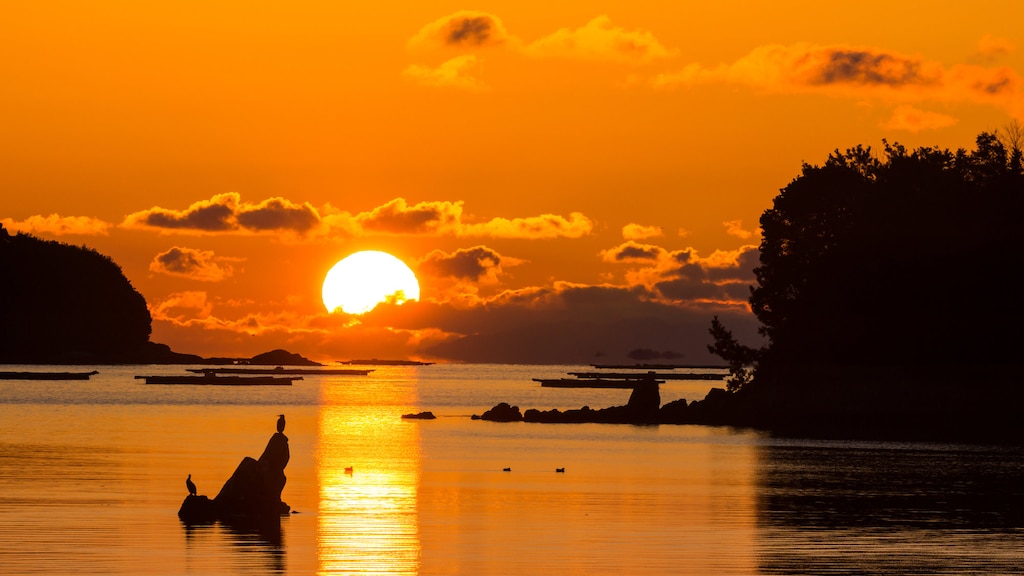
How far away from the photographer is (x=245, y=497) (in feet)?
148

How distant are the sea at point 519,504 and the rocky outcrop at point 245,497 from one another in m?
0.73

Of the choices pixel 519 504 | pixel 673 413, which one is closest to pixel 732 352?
pixel 673 413

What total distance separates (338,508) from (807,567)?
18752mm

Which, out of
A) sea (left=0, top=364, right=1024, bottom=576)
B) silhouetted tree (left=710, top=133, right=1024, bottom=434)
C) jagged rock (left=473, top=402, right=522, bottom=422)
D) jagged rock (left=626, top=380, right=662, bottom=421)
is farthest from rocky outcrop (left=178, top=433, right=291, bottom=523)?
jagged rock (left=626, top=380, right=662, bottom=421)

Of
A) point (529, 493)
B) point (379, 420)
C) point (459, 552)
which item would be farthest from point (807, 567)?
point (379, 420)

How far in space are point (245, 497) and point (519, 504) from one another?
12.6m

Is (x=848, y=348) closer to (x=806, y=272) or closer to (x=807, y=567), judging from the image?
(x=806, y=272)

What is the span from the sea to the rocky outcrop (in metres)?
0.73

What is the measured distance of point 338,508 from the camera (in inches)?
2018

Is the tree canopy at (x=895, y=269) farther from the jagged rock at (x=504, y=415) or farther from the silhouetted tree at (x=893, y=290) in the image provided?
the jagged rock at (x=504, y=415)

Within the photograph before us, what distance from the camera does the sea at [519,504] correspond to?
1506 inches

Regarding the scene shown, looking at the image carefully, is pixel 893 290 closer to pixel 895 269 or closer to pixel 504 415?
pixel 895 269

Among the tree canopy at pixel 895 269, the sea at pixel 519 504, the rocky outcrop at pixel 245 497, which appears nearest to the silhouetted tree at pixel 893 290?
the tree canopy at pixel 895 269

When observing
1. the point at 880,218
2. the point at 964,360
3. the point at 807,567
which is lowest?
the point at 807,567
